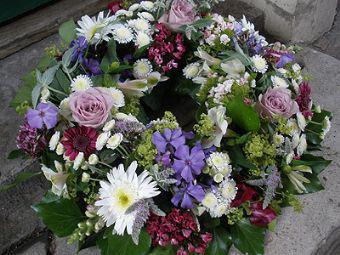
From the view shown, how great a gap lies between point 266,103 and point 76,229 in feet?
2.59

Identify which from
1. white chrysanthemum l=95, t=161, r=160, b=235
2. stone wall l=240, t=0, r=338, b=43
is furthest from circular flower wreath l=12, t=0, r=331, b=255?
stone wall l=240, t=0, r=338, b=43

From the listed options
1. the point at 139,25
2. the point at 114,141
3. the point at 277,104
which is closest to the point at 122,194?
the point at 114,141

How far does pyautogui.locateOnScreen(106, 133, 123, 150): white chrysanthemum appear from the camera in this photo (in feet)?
4.84

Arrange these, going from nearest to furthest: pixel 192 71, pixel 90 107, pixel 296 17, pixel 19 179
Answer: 1. pixel 90 107
2. pixel 19 179
3. pixel 192 71
4. pixel 296 17

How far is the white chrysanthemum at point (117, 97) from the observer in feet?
5.27

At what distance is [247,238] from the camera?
1671mm

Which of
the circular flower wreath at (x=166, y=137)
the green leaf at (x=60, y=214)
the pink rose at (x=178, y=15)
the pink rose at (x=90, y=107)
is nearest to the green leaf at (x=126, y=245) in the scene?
the circular flower wreath at (x=166, y=137)

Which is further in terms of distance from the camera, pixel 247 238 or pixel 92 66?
pixel 92 66

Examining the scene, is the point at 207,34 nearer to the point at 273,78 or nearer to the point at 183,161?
the point at 273,78

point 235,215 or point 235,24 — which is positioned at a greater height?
point 235,24

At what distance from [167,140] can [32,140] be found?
0.49 m

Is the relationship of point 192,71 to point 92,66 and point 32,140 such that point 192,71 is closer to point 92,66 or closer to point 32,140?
point 92,66

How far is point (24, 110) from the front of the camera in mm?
1684

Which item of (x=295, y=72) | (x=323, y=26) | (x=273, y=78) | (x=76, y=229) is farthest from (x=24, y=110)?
(x=323, y=26)
